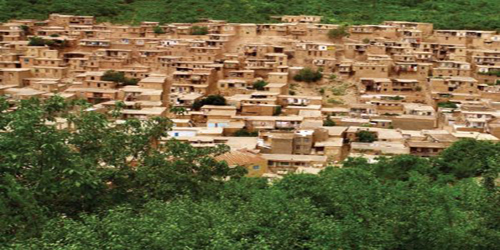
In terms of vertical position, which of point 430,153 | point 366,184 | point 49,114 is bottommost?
point 430,153

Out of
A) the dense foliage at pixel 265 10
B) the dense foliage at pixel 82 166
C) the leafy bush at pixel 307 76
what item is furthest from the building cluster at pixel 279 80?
the dense foliage at pixel 82 166

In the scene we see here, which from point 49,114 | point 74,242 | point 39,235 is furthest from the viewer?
point 49,114

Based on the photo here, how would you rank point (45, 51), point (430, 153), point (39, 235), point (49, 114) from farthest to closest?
point (45, 51) < point (430, 153) < point (49, 114) < point (39, 235)

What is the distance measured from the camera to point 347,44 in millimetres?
27797

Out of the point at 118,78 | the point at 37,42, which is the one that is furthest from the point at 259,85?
the point at 37,42

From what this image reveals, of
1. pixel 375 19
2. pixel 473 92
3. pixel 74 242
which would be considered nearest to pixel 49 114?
pixel 74 242

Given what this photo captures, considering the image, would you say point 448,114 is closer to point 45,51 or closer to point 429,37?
point 429,37

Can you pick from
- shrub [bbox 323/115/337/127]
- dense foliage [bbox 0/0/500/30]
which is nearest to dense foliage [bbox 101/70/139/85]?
shrub [bbox 323/115/337/127]

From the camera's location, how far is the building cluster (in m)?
18.7

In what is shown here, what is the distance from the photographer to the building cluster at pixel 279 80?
1872cm

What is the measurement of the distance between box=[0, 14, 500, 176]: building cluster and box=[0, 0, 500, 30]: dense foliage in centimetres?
217

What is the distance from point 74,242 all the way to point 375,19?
29.0 meters

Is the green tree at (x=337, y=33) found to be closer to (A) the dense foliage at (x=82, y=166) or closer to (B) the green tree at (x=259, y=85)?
(B) the green tree at (x=259, y=85)

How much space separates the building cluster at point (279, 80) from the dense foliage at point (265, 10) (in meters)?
2.17
